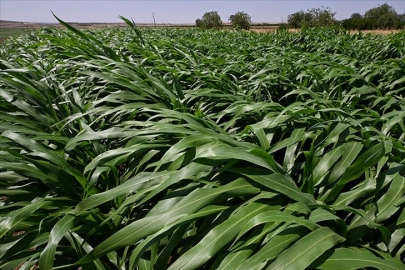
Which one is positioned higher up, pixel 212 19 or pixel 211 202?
pixel 212 19

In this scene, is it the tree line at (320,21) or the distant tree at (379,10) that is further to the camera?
the distant tree at (379,10)

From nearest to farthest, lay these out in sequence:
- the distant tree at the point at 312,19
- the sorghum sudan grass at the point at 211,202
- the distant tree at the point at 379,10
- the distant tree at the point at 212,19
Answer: the sorghum sudan grass at the point at 211,202, the distant tree at the point at 312,19, the distant tree at the point at 212,19, the distant tree at the point at 379,10

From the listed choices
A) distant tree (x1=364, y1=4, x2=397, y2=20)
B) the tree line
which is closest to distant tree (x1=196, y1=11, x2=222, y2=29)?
the tree line

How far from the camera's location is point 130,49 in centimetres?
342

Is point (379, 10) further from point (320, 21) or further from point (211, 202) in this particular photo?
point (211, 202)

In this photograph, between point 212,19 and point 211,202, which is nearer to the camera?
point 211,202

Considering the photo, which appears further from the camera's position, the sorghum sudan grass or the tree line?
the tree line

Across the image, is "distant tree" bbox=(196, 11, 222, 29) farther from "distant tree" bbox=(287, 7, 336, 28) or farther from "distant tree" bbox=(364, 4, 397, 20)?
"distant tree" bbox=(364, 4, 397, 20)

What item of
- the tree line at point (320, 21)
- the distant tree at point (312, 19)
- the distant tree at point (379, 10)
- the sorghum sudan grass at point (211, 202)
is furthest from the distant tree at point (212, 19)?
the sorghum sudan grass at point (211, 202)

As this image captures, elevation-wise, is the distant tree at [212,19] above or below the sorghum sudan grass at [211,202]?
above

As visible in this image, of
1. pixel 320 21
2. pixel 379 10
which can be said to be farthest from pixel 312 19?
pixel 379 10

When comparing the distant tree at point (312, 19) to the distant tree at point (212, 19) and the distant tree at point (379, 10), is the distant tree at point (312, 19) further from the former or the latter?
the distant tree at point (379, 10)

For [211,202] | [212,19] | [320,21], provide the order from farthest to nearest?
[212,19]
[320,21]
[211,202]

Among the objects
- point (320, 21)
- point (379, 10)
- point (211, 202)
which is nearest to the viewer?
point (211, 202)
